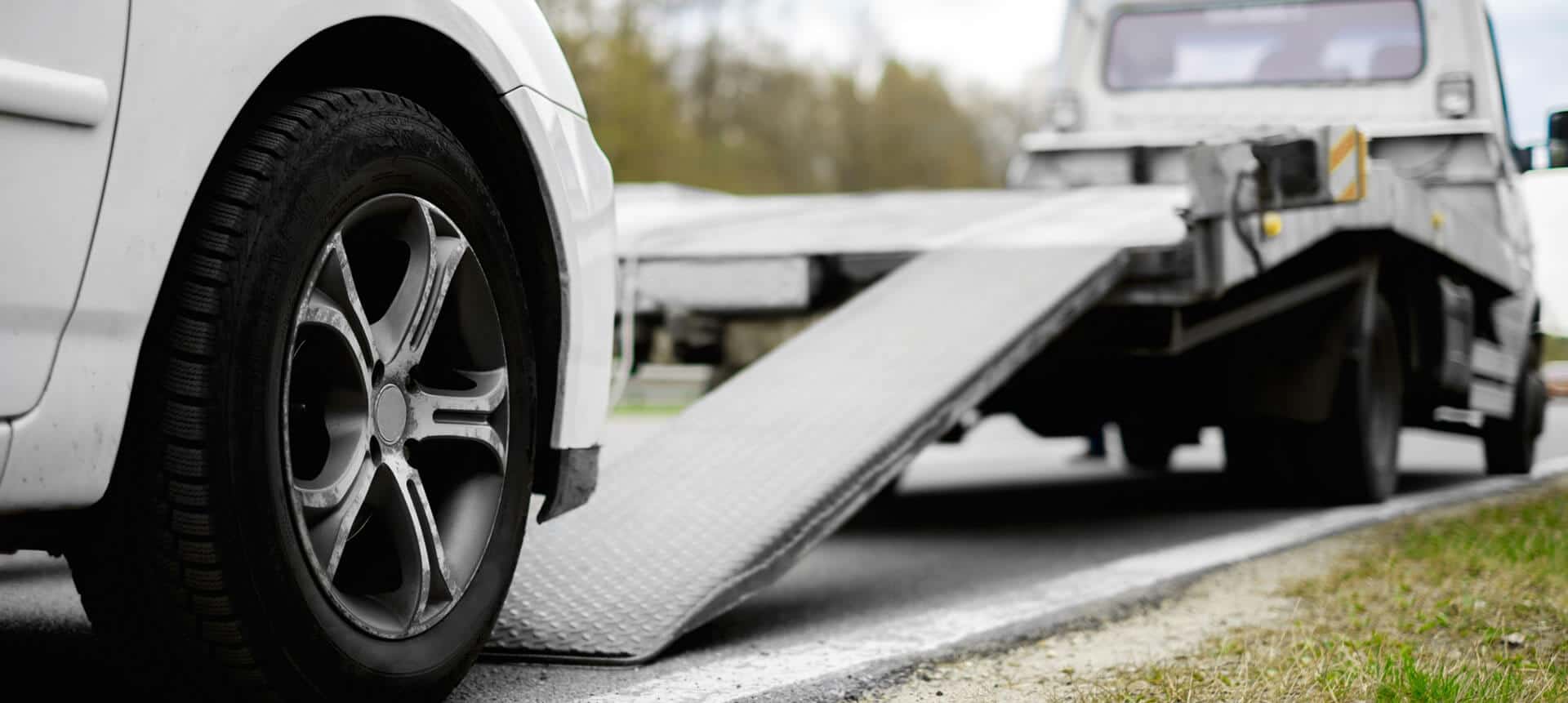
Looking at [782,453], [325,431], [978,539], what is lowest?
[978,539]

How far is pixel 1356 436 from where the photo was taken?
6.54 m

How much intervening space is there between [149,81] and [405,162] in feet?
1.83

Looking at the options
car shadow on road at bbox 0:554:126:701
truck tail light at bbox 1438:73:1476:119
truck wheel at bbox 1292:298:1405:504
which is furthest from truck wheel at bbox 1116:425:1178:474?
car shadow on road at bbox 0:554:126:701

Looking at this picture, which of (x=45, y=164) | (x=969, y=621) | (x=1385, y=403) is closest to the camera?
(x=45, y=164)

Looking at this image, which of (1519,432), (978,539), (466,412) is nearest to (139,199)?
(466,412)

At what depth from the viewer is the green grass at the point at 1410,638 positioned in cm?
293

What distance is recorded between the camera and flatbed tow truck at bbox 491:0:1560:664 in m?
3.91

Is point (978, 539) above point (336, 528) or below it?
below

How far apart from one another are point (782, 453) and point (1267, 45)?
17.4 feet

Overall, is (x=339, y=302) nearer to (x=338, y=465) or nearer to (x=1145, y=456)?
(x=338, y=465)

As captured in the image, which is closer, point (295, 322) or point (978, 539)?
point (295, 322)

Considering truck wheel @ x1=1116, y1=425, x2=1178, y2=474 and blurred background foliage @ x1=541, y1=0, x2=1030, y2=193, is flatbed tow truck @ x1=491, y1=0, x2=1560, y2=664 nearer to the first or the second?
truck wheel @ x1=1116, y1=425, x2=1178, y2=474

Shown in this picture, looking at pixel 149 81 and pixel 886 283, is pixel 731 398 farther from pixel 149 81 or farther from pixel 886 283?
pixel 149 81

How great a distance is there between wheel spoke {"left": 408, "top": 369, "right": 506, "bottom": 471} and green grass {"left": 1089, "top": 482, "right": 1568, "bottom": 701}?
3.64ft
